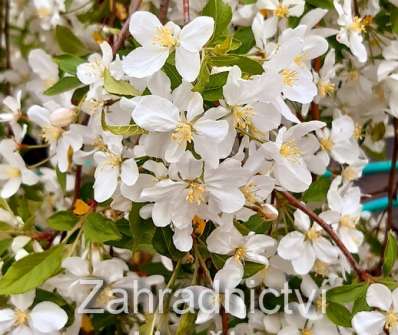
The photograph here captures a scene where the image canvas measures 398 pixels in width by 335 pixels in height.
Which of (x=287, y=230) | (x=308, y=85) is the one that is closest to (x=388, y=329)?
(x=287, y=230)

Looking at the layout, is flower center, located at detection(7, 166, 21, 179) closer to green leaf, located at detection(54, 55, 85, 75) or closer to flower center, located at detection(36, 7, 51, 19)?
green leaf, located at detection(54, 55, 85, 75)

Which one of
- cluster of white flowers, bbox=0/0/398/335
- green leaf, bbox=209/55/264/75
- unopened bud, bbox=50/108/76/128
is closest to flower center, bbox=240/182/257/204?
cluster of white flowers, bbox=0/0/398/335

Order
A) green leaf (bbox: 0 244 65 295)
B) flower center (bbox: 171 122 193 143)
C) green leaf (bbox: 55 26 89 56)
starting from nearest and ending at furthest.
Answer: flower center (bbox: 171 122 193 143), green leaf (bbox: 0 244 65 295), green leaf (bbox: 55 26 89 56)

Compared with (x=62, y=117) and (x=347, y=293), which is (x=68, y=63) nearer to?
(x=62, y=117)

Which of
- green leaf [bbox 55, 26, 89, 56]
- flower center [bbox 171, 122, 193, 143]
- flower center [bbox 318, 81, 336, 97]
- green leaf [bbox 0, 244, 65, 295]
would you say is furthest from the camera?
green leaf [bbox 55, 26, 89, 56]

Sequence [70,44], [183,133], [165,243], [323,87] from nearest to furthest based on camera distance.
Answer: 1. [183,133]
2. [165,243]
3. [323,87]
4. [70,44]

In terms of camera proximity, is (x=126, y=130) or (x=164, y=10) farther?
(x=164, y=10)

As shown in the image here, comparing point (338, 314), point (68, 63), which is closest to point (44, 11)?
point (68, 63)
